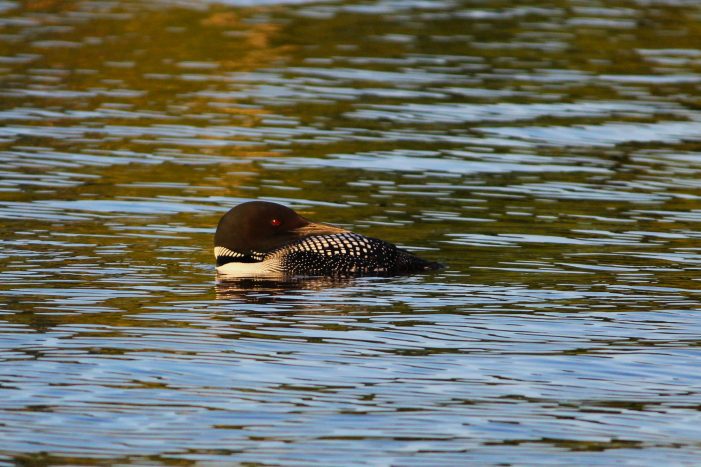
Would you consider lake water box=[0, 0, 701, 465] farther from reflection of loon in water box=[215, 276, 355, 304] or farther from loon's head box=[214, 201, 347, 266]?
loon's head box=[214, 201, 347, 266]

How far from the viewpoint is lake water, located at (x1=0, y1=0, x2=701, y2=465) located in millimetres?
7180

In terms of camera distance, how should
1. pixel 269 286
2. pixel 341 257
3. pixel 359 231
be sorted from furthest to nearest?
pixel 359 231, pixel 341 257, pixel 269 286

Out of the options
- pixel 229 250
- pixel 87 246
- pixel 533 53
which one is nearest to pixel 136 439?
pixel 229 250

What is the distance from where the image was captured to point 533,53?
2264 cm

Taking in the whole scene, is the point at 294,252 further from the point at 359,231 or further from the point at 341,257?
the point at 359,231

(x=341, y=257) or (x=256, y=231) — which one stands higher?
(x=256, y=231)

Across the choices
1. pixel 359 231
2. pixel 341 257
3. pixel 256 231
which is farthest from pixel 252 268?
pixel 359 231

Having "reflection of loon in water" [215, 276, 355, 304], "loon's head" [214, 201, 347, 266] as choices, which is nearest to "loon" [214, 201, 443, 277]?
"loon's head" [214, 201, 347, 266]

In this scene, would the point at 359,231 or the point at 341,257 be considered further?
the point at 359,231

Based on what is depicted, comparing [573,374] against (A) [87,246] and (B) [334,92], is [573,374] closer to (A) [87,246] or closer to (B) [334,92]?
(A) [87,246]

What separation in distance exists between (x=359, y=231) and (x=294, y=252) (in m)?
1.75

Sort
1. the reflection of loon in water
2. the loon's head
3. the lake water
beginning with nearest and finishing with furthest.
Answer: the lake water → the reflection of loon in water → the loon's head

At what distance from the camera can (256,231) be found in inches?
432

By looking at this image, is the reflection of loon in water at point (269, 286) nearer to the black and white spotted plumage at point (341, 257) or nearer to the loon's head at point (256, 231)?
the black and white spotted plumage at point (341, 257)
